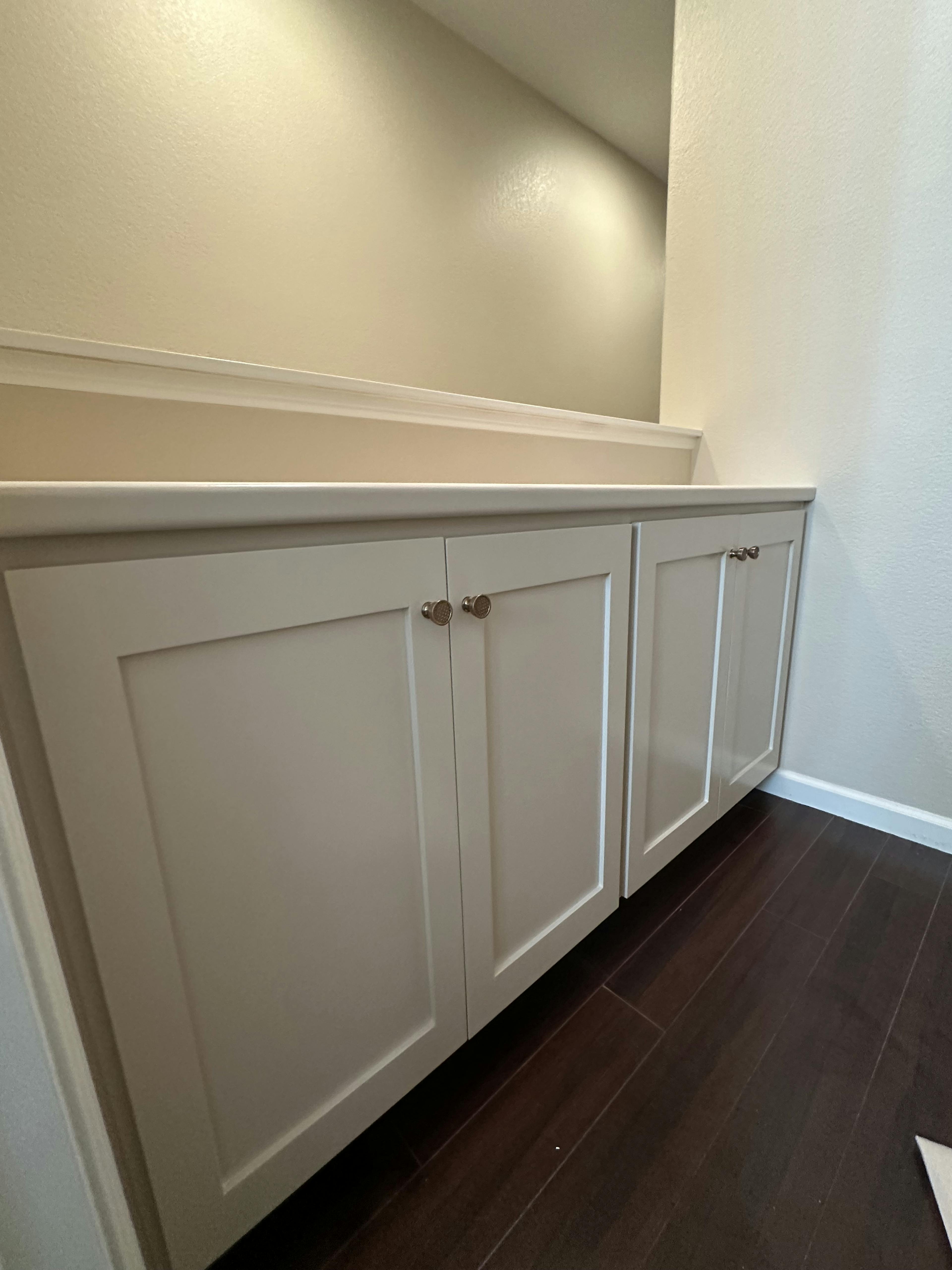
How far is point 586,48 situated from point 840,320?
1.40m

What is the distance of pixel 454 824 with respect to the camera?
0.64 meters

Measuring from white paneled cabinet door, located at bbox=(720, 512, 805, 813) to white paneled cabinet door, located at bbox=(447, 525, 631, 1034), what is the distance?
17.7 inches

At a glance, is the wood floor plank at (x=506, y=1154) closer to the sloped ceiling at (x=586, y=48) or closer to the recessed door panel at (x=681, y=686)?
the recessed door panel at (x=681, y=686)

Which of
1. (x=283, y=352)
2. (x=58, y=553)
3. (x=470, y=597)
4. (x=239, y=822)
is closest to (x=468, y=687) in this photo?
(x=470, y=597)

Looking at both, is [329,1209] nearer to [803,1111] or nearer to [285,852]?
[285,852]

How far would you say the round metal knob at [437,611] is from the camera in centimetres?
56

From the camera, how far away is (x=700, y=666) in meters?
1.03

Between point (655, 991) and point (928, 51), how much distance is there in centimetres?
190

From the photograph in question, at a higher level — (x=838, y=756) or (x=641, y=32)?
(x=641, y=32)

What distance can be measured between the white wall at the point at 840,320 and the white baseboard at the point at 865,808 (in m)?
0.02

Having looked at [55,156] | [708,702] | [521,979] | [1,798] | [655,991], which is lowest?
[655,991]

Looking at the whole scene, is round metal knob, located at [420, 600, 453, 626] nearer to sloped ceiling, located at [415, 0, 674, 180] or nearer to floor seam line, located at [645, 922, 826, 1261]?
floor seam line, located at [645, 922, 826, 1261]

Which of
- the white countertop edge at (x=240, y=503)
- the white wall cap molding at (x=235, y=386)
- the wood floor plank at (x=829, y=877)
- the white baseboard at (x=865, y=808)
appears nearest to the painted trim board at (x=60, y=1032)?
the white countertop edge at (x=240, y=503)

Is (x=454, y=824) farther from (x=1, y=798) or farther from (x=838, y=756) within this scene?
(x=838, y=756)
